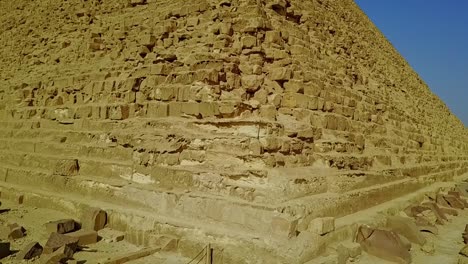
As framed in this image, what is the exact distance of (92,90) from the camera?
7105 millimetres

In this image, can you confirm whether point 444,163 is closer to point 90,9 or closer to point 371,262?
Answer: point 371,262

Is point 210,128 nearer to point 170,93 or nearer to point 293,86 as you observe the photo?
point 170,93

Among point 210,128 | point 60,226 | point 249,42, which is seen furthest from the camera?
point 249,42

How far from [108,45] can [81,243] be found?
5.01m

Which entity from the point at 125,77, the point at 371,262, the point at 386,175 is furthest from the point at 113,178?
the point at 386,175

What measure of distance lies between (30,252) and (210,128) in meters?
2.57

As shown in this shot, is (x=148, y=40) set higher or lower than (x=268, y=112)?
higher

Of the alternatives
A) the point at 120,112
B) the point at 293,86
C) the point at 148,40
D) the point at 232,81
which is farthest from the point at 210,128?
the point at 148,40

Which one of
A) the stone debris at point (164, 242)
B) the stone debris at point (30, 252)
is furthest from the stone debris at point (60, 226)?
the stone debris at point (164, 242)

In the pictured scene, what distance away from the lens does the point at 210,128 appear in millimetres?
4992

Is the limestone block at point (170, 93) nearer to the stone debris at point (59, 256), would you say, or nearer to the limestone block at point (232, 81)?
the limestone block at point (232, 81)

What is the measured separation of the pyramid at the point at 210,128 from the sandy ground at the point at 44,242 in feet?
0.72

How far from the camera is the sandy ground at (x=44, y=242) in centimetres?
402

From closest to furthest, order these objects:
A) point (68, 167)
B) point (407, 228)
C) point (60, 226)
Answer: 1. point (60, 226)
2. point (407, 228)
3. point (68, 167)
